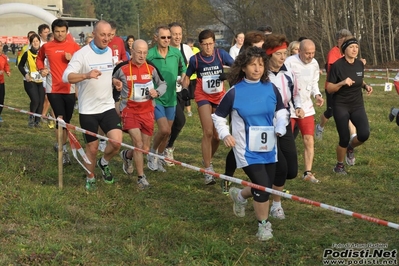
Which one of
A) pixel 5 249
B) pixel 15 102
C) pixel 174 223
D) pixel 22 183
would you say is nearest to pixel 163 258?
pixel 174 223

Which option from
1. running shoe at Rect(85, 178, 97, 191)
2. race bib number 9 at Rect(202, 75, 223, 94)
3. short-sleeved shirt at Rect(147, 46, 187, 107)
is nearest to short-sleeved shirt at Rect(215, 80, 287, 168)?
race bib number 9 at Rect(202, 75, 223, 94)

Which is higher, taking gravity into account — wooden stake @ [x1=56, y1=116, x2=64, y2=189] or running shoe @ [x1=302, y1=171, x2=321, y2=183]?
wooden stake @ [x1=56, y1=116, x2=64, y2=189]

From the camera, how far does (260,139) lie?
5.81 meters

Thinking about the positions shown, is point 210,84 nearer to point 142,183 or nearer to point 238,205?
point 142,183

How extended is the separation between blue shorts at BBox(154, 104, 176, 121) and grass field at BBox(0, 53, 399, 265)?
82cm

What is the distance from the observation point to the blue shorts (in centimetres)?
891

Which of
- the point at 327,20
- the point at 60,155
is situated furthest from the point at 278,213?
the point at 327,20

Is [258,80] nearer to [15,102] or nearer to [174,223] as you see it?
[174,223]

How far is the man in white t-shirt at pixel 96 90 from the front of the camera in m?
7.49

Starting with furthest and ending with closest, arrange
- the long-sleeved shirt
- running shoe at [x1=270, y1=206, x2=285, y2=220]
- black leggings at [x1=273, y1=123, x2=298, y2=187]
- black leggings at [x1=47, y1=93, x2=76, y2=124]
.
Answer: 1. black leggings at [x1=47, y1=93, x2=76, y2=124]
2. the long-sleeved shirt
3. running shoe at [x1=270, y1=206, x2=285, y2=220]
4. black leggings at [x1=273, y1=123, x2=298, y2=187]

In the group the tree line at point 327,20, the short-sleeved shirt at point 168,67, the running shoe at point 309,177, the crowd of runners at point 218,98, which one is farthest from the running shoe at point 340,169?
the tree line at point 327,20

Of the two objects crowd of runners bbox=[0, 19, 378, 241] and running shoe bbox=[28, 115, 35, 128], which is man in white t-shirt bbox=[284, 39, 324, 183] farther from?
running shoe bbox=[28, 115, 35, 128]

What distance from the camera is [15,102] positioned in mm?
19250

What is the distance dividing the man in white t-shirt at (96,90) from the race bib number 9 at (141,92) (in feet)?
1.18
